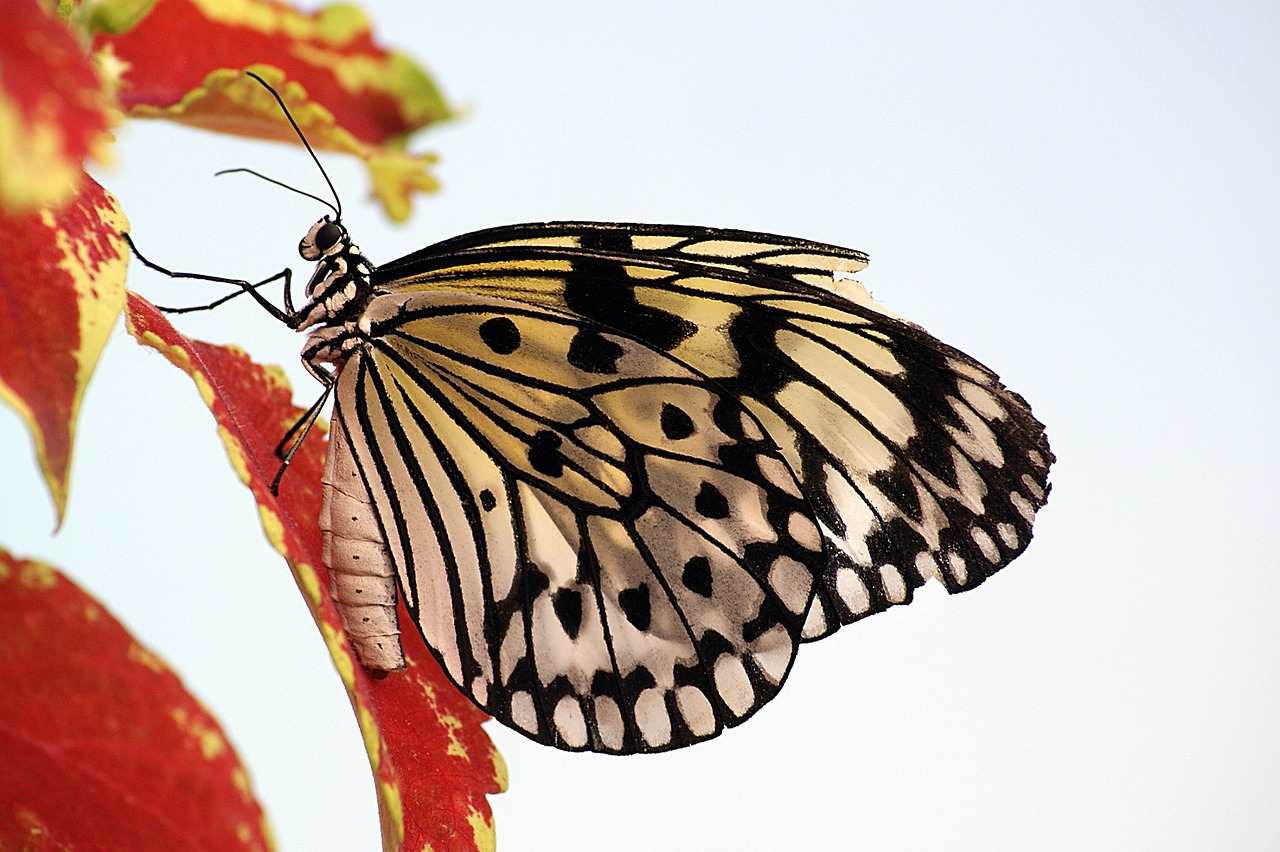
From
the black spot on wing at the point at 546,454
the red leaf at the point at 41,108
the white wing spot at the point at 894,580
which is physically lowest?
the red leaf at the point at 41,108

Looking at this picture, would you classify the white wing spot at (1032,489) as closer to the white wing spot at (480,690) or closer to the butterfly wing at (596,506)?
the butterfly wing at (596,506)

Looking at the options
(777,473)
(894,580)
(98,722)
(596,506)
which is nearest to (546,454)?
(596,506)

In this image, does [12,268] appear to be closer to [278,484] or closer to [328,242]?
[278,484]

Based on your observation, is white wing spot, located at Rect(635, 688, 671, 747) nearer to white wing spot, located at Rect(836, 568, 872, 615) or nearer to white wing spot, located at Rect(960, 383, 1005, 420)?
white wing spot, located at Rect(836, 568, 872, 615)

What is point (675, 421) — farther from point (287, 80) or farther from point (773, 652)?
point (287, 80)

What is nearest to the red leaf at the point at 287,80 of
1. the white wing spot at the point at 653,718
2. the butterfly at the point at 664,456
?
the butterfly at the point at 664,456

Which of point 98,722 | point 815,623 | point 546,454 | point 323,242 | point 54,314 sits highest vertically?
point 323,242

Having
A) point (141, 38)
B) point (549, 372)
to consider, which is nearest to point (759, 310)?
point (549, 372)
